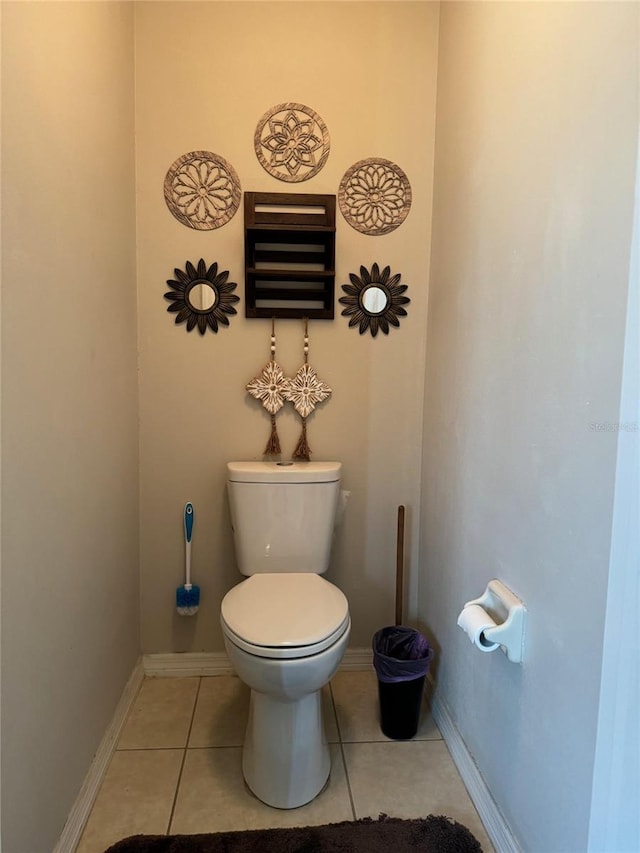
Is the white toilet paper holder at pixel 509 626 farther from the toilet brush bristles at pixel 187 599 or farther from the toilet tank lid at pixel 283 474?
the toilet brush bristles at pixel 187 599

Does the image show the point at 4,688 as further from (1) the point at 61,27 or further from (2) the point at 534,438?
(1) the point at 61,27

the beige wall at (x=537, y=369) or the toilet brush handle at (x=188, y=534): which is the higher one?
the beige wall at (x=537, y=369)

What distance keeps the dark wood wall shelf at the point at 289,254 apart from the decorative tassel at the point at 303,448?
397 millimetres

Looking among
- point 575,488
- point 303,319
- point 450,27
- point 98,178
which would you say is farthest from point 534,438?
point 450,27

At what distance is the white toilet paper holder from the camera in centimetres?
121

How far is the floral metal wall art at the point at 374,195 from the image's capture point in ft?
6.50

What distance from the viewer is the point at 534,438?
1.17m

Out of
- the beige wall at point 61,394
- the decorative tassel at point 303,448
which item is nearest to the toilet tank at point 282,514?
the decorative tassel at point 303,448

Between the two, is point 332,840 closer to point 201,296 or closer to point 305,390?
point 305,390

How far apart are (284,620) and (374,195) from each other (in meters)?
1.42

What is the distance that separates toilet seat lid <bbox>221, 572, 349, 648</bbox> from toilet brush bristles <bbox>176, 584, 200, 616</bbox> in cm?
34

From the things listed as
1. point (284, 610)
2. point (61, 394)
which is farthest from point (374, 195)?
point (284, 610)

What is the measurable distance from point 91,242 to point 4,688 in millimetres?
1055

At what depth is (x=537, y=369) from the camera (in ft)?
3.81
